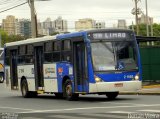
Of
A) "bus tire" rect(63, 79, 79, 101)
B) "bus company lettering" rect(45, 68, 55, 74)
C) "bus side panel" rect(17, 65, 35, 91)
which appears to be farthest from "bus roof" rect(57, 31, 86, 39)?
"bus side panel" rect(17, 65, 35, 91)

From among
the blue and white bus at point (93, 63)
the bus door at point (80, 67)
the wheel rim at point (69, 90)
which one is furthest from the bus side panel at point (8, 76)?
the bus door at point (80, 67)

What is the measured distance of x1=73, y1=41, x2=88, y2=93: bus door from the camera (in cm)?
2383

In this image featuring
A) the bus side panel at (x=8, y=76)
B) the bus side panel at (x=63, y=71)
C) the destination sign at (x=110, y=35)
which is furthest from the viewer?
the bus side panel at (x=8, y=76)

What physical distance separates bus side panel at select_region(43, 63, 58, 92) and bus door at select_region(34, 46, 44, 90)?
595 mm

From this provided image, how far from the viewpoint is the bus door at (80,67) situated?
23.8m

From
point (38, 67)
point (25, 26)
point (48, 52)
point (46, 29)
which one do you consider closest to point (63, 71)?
point (48, 52)

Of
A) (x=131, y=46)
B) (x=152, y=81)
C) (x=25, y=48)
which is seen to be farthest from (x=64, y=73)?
(x=152, y=81)

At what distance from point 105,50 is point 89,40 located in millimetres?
743

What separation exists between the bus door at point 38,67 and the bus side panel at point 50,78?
23.4 inches

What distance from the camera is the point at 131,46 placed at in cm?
2409

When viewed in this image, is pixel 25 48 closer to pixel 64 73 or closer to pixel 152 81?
pixel 64 73

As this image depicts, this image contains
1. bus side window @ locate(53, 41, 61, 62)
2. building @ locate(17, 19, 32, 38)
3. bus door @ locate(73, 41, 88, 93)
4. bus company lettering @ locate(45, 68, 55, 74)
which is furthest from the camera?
building @ locate(17, 19, 32, 38)

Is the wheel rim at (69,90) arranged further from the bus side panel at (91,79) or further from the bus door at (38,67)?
the bus door at (38,67)

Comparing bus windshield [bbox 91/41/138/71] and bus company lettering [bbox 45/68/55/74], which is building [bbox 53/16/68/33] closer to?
bus company lettering [bbox 45/68/55/74]
